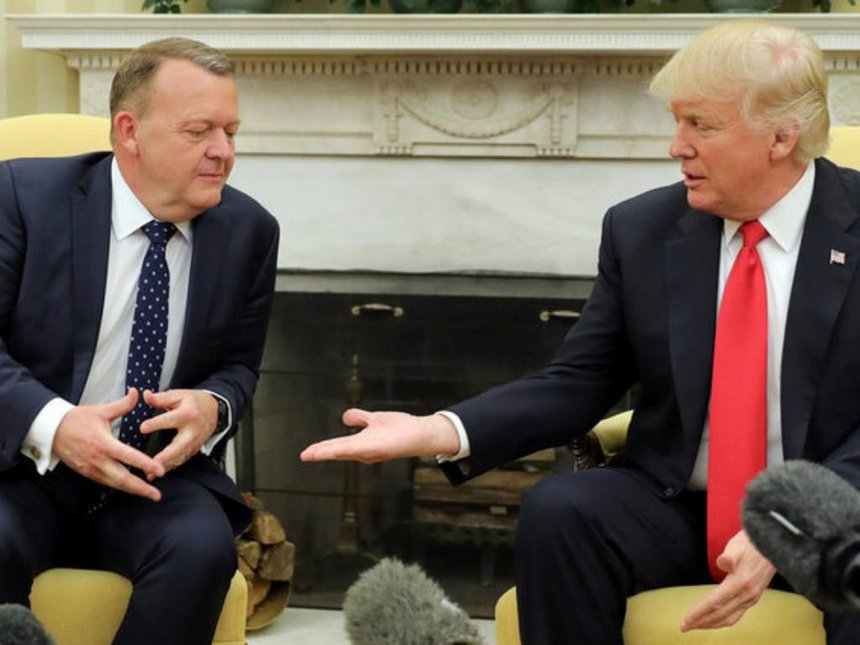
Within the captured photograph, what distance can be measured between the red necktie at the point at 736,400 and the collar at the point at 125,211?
2.77ft

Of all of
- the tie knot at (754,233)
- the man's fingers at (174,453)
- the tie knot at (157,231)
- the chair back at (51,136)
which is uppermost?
the chair back at (51,136)

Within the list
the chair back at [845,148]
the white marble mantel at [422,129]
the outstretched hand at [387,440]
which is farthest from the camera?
the white marble mantel at [422,129]

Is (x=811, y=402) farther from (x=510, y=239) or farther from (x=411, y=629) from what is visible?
(x=510, y=239)

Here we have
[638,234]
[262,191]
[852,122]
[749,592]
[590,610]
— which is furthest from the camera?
[262,191]

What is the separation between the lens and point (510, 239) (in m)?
3.57

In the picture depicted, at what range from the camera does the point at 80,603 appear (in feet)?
6.04

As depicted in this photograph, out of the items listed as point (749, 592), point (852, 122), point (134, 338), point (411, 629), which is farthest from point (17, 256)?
point (852, 122)

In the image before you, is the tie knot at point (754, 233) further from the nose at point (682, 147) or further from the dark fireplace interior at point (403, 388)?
the dark fireplace interior at point (403, 388)

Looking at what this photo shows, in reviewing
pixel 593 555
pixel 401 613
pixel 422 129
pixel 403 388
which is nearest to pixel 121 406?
pixel 593 555

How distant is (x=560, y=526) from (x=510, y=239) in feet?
6.05

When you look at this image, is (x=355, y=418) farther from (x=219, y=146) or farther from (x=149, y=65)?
(x=149, y=65)

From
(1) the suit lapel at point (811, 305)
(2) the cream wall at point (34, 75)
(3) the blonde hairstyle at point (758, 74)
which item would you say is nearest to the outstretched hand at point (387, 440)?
(1) the suit lapel at point (811, 305)

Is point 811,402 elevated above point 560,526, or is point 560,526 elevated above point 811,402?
point 811,402

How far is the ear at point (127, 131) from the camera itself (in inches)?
81.1
